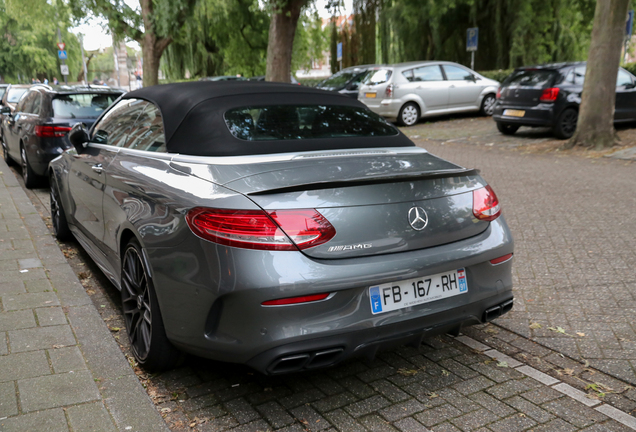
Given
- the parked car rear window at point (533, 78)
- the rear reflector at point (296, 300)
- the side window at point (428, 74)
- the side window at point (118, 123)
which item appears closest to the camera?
the rear reflector at point (296, 300)

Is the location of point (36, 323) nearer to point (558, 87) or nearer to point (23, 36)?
point (558, 87)

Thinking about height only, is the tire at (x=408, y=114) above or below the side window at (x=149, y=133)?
below

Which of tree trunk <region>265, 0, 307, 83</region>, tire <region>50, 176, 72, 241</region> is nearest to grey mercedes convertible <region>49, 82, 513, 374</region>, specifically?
tire <region>50, 176, 72, 241</region>

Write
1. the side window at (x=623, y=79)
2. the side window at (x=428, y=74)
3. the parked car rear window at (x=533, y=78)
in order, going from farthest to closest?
the side window at (x=428, y=74) < the side window at (x=623, y=79) < the parked car rear window at (x=533, y=78)

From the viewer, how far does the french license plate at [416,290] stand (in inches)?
117

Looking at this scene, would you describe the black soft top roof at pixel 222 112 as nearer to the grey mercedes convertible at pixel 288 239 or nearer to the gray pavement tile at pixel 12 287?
the grey mercedes convertible at pixel 288 239

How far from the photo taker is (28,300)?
4.50 meters

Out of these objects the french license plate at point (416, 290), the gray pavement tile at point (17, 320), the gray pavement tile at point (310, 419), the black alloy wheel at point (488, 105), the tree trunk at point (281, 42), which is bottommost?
the gray pavement tile at point (310, 419)

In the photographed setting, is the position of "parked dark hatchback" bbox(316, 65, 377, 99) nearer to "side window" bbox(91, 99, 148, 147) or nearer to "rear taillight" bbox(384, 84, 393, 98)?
"rear taillight" bbox(384, 84, 393, 98)

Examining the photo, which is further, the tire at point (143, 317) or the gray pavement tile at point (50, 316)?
the gray pavement tile at point (50, 316)

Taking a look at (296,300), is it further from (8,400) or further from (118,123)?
(118,123)

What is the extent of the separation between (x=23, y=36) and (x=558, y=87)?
66910mm

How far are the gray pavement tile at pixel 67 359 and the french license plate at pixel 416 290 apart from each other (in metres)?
1.66

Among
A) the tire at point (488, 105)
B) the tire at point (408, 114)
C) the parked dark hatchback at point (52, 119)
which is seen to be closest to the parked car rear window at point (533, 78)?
the tire at point (408, 114)
